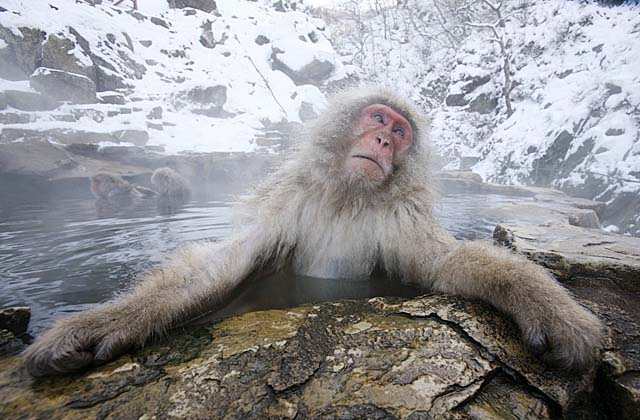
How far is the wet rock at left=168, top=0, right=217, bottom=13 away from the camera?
2364cm

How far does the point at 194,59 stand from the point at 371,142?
20.9 m

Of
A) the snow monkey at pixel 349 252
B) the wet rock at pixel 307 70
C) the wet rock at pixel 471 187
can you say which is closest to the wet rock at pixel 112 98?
the wet rock at pixel 307 70

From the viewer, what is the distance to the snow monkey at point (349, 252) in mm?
1094

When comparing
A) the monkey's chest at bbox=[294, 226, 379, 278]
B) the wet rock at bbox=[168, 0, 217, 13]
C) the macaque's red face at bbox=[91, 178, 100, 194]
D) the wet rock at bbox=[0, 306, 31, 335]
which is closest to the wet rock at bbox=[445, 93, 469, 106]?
the macaque's red face at bbox=[91, 178, 100, 194]

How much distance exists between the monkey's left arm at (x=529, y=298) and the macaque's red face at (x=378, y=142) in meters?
0.60

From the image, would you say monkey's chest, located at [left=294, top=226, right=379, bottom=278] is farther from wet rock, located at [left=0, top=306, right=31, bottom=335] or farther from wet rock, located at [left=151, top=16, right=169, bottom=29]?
wet rock, located at [left=151, top=16, right=169, bottom=29]

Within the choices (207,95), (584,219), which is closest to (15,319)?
(584,219)

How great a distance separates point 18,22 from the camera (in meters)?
12.0

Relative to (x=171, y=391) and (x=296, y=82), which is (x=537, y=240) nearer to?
(x=171, y=391)

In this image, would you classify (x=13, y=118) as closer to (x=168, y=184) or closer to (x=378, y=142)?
(x=168, y=184)

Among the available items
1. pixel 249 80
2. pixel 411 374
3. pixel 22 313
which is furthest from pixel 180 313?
pixel 249 80

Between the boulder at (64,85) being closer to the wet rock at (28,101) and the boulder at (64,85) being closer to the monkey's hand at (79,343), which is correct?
the wet rock at (28,101)

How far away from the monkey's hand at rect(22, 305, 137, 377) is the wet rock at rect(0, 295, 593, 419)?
0.04m

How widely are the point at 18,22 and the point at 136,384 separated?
15879mm
